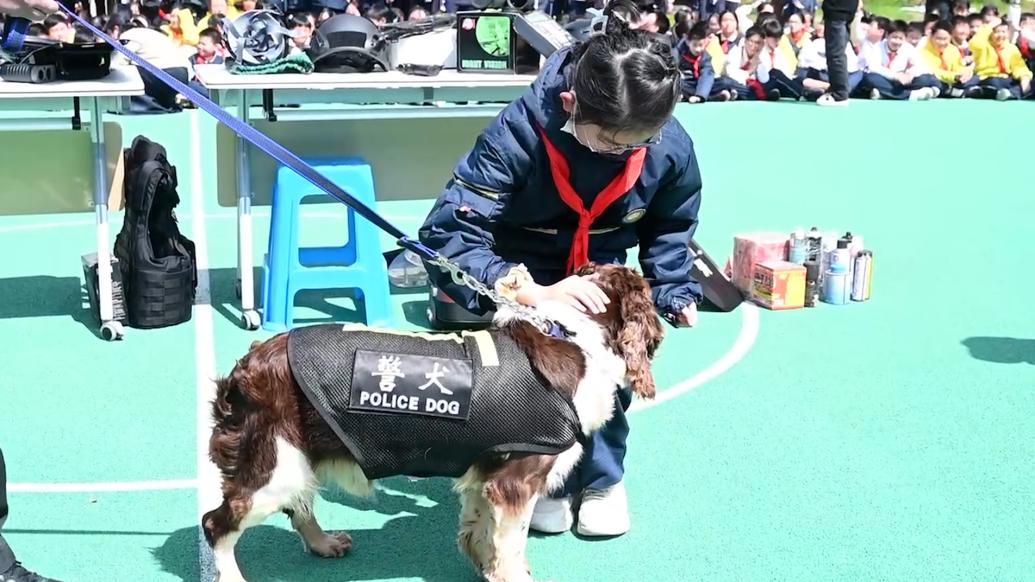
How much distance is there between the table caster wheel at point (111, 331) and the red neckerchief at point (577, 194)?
3457mm

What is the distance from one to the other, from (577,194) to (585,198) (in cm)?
4

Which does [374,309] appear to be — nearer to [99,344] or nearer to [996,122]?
[99,344]

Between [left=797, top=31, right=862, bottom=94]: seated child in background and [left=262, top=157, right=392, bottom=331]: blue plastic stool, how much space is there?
13.1 meters

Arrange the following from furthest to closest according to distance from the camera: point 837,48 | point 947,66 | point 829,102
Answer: point 947,66
point 829,102
point 837,48

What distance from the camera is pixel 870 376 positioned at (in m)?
6.12

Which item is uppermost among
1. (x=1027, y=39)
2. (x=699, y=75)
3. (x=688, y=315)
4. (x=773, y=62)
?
(x=1027, y=39)

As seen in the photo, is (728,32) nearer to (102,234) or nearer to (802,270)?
(802,270)

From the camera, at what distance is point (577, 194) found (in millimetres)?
3920

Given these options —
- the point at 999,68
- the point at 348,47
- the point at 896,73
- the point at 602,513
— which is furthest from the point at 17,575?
the point at 999,68

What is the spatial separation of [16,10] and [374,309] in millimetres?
2522

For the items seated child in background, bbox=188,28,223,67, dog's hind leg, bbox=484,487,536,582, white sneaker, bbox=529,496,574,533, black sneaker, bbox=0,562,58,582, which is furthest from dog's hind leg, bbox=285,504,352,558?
seated child in background, bbox=188,28,223,67

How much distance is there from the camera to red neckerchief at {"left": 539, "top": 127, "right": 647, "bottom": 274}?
3.81 m

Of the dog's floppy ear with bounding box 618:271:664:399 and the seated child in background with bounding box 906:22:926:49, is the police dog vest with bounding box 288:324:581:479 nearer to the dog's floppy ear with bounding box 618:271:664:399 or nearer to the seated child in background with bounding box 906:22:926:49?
the dog's floppy ear with bounding box 618:271:664:399

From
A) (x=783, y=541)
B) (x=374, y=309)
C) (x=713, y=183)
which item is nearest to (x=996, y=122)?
(x=713, y=183)
